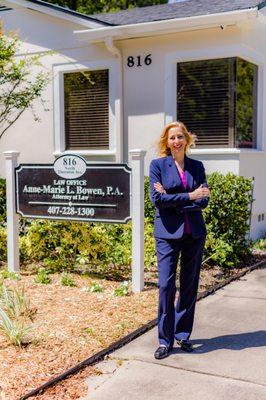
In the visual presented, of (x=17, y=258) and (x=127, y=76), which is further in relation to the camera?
(x=127, y=76)

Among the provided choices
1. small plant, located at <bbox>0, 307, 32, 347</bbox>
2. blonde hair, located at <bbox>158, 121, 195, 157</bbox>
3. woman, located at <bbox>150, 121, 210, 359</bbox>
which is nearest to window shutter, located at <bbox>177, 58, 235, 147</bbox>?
blonde hair, located at <bbox>158, 121, 195, 157</bbox>

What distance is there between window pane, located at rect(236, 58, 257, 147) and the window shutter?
251 mm

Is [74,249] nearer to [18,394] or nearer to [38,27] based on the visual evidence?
[18,394]

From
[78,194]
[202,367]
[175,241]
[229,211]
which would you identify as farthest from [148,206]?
[202,367]

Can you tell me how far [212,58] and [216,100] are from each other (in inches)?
26.9

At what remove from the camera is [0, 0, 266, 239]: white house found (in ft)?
28.1

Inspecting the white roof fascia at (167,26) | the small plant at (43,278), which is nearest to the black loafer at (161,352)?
the small plant at (43,278)

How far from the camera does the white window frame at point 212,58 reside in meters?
8.48

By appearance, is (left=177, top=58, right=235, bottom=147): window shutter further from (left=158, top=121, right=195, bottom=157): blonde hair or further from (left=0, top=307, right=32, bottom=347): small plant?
(left=0, top=307, right=32, bottom=347): small plant

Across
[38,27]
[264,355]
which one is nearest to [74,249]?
[264,355]

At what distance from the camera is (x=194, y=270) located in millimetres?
4301

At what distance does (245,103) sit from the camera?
9219 mm

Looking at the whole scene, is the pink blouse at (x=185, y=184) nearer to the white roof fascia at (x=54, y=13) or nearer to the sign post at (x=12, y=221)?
the sign post at (x=12, y=221)

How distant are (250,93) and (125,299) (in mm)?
5272
